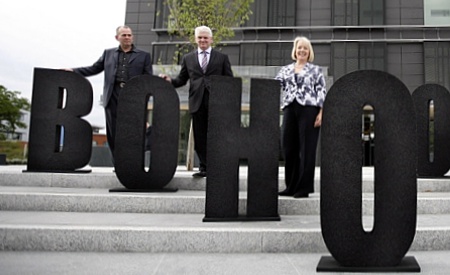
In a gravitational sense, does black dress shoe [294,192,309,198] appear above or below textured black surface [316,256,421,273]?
above

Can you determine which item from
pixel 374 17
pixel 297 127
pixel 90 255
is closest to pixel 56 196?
pixel 90 255

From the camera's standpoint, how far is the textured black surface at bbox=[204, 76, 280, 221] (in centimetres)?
315

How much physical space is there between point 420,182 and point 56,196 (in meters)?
4.72

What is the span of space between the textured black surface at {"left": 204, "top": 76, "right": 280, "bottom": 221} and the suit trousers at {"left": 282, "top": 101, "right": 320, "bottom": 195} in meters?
0.60

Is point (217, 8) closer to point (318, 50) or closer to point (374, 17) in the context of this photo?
point (318, 50)

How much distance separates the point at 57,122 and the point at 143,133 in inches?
71.3

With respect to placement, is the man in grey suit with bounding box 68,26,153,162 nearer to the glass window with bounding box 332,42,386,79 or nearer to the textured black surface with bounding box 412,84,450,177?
the textured black surface with bounding box 412,84,450,177

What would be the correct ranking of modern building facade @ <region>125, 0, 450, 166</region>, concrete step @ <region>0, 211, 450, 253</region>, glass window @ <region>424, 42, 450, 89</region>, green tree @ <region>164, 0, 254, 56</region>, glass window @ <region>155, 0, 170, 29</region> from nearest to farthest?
concrete step @ <region>0, 211, 450, 253</region>, green tree @ <region>164, 0, 254, 56</region>, glass window @ <region>424, 42, 450, 89</region>, modern building facade @ <region>125, 0, 450, 166</region>, glass window @ <region>155, 0, 170, 29</region>

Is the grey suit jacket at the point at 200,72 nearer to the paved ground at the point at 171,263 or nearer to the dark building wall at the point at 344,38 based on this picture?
the paved ground at the point at 171,263

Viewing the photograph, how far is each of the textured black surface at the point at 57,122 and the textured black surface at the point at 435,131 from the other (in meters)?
5.51

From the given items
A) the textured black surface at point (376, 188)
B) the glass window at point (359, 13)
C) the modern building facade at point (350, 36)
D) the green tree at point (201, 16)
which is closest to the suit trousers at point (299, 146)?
the textured black surface at point (376, 188)

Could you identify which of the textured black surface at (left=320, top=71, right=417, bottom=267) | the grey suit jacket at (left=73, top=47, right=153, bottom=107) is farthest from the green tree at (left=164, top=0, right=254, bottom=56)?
the textured black surface at (left=320, top=71, right=417, bottom=267)

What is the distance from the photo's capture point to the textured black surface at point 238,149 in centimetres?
315

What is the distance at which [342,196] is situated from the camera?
7.57 feet
